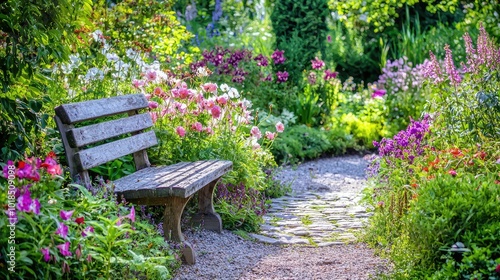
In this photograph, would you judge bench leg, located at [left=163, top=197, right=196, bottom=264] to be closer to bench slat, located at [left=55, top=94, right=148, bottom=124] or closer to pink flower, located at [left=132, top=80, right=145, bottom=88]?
bench slat, located at [left=55, top=94, right=148, bottom=124]

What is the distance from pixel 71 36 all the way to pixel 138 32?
3615mm

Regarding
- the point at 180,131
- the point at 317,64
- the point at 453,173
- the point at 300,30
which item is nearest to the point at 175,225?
the point at 180,131

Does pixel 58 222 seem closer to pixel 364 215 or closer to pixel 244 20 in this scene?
pixel 364 215

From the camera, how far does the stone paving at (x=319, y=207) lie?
229 inches

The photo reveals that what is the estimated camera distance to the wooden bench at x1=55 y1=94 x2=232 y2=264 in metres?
4.46

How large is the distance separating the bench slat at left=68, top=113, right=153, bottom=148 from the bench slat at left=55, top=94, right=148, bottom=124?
0.20 feet

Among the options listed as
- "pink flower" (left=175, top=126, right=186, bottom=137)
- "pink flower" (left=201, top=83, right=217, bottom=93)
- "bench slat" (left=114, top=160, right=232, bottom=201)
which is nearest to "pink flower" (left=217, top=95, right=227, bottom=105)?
"pink flower" (left=201, top=83, right=217, bottom=93)

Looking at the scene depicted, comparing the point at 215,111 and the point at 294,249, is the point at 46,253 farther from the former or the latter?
the point at 215,111

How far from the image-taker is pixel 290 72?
11117 mm

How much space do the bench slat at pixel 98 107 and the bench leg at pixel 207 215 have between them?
31.4 inches

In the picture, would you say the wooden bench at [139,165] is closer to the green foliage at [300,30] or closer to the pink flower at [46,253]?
the pink flower at [46,253]

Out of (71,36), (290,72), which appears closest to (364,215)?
(71,36)

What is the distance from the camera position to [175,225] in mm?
4742

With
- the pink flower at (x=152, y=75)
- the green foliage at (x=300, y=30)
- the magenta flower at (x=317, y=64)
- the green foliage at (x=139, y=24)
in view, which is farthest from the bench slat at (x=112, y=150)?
the green foliage at (x=300, y=30)
